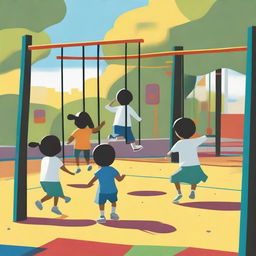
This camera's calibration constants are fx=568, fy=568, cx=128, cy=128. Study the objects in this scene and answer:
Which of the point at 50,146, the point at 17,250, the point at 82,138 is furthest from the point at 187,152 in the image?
the point at 82,138

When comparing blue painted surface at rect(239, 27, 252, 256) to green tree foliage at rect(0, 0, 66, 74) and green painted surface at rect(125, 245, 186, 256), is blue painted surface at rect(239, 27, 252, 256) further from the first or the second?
green tree foliage at rect(0, 0, 66, 74)

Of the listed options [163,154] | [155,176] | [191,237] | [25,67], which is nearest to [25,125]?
[25,67]

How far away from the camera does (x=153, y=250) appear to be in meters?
6.36

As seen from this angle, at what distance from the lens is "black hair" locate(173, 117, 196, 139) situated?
9.10 meters

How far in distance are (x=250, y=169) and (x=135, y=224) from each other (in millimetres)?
2436

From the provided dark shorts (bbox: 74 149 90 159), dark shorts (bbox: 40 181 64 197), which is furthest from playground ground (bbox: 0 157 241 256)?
dark shorts (bbox: 74 149 90 159)

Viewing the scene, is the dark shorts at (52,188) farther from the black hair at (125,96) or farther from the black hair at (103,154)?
the black hair at (125,96)

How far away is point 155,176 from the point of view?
12.8m

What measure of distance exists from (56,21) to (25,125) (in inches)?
623

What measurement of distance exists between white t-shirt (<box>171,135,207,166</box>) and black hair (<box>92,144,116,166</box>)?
5.57 feet

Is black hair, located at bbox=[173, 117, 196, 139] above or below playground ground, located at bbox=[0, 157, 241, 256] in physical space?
above

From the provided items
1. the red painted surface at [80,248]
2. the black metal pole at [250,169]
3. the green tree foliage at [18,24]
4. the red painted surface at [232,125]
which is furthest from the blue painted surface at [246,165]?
the red painted surface at [232,125]

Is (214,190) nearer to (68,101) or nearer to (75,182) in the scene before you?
(75,182)

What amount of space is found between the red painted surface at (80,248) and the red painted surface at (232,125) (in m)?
19.1
